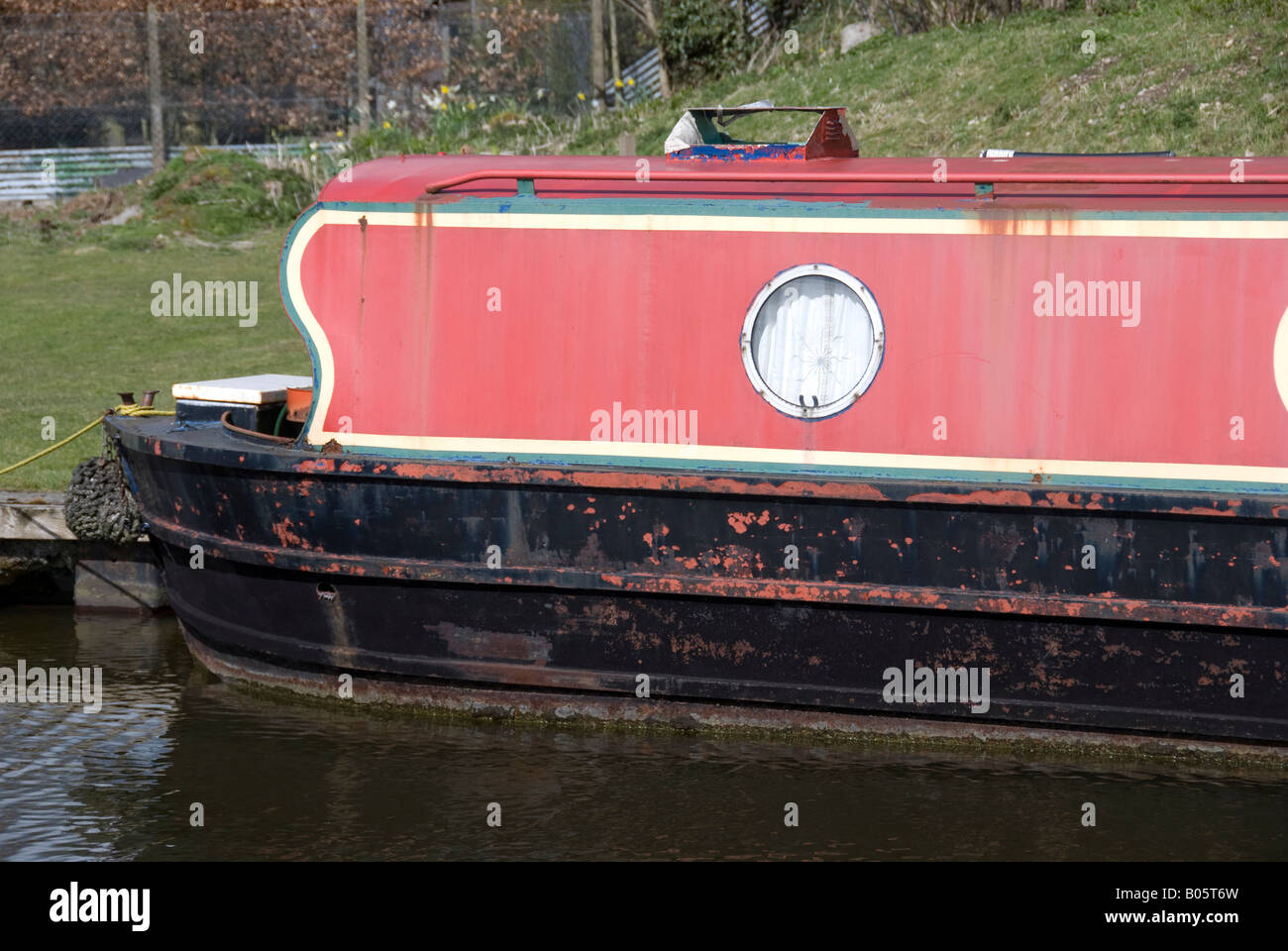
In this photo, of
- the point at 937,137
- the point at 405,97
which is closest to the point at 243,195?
the point at 405,97

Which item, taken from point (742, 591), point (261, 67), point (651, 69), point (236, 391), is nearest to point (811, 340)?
point (742, 591)

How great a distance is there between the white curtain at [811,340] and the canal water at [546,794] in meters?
1.44

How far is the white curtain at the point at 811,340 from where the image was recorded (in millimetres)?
5930

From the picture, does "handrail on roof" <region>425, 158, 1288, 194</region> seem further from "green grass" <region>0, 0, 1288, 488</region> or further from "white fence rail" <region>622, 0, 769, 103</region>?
"white fence rail" <region>622, 0, 769, 103</region>

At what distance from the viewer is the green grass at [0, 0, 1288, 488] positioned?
11.6 meters

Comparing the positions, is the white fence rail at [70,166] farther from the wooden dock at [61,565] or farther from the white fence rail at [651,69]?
the wooden dock at [61,565]

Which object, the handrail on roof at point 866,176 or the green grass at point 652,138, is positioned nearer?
the handrail on roof at point 866,176

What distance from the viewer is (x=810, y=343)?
5.98 meters

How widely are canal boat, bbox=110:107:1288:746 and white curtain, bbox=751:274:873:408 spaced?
0.01 meters

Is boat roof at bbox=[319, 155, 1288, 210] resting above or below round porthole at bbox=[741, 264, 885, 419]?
above

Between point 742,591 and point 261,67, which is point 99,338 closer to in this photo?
point 742,591

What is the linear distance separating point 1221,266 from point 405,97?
51.0 feet

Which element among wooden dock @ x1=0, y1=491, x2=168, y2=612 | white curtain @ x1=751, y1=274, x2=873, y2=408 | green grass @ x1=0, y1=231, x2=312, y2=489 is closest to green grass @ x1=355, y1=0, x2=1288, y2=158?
green grass @ x1=0, y1=231, x2=312, y2=489

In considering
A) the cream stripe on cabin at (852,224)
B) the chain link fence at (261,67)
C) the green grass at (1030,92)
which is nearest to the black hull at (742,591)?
the cream stripe on cabin at (852,224)
